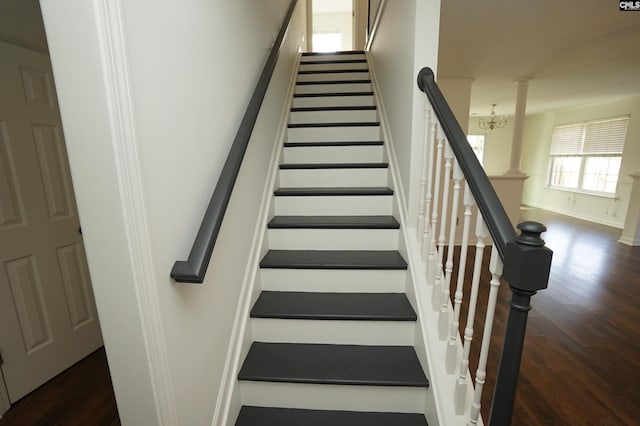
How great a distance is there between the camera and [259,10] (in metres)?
1.83

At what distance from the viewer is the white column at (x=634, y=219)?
13.9 feet

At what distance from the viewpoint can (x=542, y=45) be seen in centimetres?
305

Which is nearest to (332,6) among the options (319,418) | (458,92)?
(458,92)

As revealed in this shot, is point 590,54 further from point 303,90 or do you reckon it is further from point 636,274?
point 303,90

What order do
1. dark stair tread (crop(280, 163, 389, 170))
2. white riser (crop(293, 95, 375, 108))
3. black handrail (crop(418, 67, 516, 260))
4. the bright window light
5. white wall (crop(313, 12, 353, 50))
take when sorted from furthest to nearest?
1. the bright window light
2. white wall (crop(313, 12, 353, 50))
3. white riser (crop(293, 95, 375, 108))
4. dark stair tread (crop(280, 163, 389, 170))
5. black handrail (crop(418, 67, 516, 260))

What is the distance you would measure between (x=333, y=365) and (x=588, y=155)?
8124mm

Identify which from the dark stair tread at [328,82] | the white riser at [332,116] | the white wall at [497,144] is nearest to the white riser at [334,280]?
the white riser at [332,116]

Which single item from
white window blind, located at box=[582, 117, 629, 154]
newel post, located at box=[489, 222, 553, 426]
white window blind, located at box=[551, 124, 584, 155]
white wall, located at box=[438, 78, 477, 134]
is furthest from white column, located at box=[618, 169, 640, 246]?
newel post, located at box=[489, 222, 553, 426]

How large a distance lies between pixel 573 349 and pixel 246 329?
229 centimetres

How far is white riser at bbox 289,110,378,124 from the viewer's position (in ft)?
8.50

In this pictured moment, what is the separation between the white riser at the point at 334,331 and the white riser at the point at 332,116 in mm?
1814

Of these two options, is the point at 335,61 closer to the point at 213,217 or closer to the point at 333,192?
the point at 333,192

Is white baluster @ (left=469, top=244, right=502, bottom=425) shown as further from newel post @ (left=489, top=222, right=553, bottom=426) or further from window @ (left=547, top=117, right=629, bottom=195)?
window @ (left=547, top=117, right=629, bottom=195)

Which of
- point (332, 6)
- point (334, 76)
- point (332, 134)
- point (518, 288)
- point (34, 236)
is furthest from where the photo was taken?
point (332, 6)
